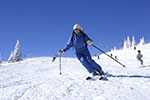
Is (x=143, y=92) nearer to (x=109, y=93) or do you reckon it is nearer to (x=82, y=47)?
(x=109, y=93)

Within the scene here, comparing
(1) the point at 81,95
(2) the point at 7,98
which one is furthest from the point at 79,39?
(2) the point at 7,98

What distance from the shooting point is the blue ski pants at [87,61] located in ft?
19.4

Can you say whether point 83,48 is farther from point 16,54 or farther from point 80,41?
point 16,54

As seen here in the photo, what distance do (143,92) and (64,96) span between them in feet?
6.12

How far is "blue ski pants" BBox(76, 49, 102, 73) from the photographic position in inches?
233

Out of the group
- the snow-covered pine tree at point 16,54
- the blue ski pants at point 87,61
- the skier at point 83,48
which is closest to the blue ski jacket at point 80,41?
the skier at point 83,48

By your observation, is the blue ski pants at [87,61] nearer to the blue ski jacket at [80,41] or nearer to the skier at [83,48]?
the skier at [83,48]

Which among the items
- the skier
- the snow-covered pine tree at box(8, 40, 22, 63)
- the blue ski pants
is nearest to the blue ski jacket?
the skier

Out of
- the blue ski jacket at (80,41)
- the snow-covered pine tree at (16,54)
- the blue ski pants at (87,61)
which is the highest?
the snow-covered pine tree at (16,54)

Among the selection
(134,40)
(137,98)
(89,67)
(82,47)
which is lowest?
(137,98)

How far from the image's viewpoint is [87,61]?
606 cm

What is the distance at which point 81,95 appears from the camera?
3.38 m

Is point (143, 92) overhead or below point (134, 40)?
below

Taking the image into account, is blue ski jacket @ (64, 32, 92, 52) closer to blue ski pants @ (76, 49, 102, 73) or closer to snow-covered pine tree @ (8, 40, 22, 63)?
blue ski pants @ (76, 49, 102, 73)
